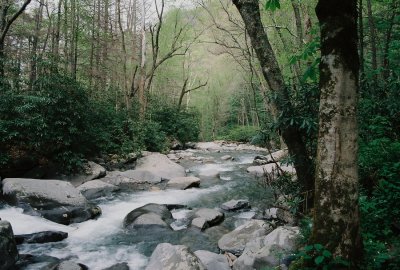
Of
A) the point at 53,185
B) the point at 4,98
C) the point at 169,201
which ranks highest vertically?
the point at 4,98

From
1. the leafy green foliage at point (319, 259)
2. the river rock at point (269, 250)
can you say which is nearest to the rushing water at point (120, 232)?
the river rock at point (269, 250)

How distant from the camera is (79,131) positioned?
11750 millimetres

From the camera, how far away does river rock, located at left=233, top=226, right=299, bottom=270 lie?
456 cm

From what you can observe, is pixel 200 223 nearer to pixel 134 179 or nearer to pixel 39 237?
pixel 39 237

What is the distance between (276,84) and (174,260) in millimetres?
3129

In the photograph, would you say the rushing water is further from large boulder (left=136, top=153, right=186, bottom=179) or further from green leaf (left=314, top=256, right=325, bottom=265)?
green leaf (left=314, top=256, right=325, bottom=265)

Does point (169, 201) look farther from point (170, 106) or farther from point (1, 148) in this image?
point (170, 106)

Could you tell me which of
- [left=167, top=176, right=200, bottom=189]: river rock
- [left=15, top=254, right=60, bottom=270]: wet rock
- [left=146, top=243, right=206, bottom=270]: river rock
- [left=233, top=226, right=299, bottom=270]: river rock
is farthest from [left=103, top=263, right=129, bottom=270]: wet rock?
[left=167, top=176, right=200, bottom=189]: river rock

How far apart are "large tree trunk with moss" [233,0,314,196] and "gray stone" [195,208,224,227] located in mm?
2736

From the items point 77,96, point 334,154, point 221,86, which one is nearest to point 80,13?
point 77,96

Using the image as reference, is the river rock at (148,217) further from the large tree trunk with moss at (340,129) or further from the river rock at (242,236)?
the large tree trunk with moss at (340,129)

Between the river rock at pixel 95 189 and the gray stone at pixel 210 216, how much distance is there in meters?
3.55

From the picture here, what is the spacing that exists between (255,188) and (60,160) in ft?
21.9

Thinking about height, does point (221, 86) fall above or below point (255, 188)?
above
